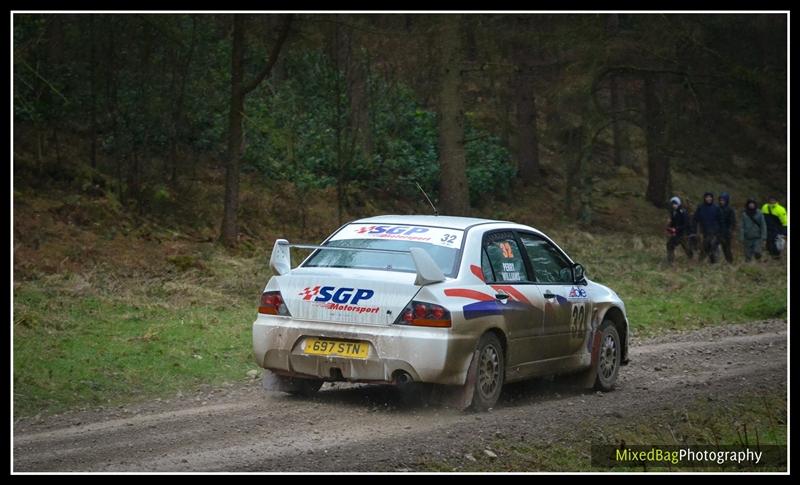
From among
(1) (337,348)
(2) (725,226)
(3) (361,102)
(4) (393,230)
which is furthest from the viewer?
(3) (361,102)

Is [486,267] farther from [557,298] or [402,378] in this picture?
[402,378]

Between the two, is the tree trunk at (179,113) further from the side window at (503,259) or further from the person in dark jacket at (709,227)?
the side window at (503,259)

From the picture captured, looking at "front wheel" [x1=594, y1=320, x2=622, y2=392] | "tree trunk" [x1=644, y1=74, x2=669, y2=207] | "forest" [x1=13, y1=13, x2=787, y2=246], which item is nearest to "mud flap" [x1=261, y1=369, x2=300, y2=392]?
"front wheel" [x1=594, y1=320, x2=622, y2=392]

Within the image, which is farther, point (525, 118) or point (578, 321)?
point (525, 118)

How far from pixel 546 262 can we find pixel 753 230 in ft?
58.7

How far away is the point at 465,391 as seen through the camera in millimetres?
9609

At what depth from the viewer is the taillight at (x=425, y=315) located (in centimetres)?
938

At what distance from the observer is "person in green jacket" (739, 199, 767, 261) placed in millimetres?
27500

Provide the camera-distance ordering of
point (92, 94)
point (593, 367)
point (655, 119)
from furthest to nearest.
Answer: point (655, 119)
point (92, 94)
point (593, 367)

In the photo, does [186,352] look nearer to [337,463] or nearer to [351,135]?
[337,463]

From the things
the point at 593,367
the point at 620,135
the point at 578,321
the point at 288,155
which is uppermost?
the point at 620,135

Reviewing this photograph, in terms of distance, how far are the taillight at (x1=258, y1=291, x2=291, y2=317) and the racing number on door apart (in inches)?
118

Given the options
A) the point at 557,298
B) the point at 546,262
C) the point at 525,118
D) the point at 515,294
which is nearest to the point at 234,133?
the point at 546,262

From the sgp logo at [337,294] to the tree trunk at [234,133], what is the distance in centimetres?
1154
